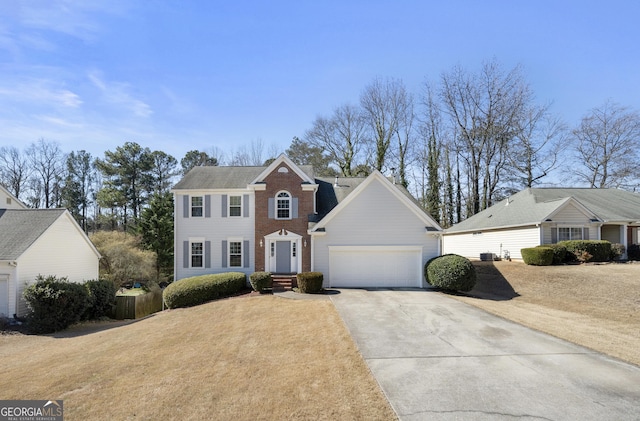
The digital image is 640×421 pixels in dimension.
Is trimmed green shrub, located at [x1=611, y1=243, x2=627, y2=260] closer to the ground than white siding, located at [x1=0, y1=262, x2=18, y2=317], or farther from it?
farther from it

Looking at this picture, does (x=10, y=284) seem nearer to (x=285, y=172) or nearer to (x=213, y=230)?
(x=213, y=230)

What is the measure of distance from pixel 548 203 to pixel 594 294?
931cm

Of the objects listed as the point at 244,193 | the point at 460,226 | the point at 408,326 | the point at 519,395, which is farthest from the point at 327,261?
the point at 460,226

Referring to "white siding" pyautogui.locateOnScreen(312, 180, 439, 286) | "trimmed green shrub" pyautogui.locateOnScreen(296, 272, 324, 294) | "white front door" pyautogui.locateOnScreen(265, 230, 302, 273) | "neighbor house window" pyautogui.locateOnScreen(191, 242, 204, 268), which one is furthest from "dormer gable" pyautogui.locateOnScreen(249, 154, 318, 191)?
"trimmed green shrub" pyautogui.locateOnScreen(296, 272, 324, 294)

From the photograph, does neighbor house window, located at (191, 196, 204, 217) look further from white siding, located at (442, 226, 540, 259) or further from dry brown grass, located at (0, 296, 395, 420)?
white siding, located at (442, 226, 540, 259)

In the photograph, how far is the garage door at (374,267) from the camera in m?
18.7

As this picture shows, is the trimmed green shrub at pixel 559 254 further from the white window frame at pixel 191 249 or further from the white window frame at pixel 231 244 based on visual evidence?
the white window frame at pixel 191 249

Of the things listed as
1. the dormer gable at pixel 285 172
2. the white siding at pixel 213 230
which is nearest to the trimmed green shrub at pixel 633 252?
A: the dormer gable at pixel 285 172

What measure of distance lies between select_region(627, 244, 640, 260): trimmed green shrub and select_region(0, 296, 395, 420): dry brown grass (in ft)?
74.7

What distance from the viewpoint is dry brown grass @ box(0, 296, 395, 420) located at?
608 centimetres

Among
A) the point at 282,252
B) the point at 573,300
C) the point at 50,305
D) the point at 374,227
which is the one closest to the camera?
the point at 573,300

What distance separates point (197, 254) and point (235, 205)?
358 cm

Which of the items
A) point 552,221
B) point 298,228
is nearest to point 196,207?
point 298,228

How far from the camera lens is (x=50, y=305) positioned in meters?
16.0
